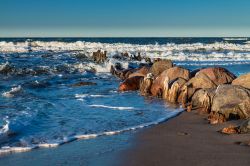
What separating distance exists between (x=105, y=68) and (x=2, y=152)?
79.2 feet

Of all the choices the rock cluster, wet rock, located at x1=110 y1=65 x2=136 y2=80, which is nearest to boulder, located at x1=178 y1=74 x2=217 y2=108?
the rock cluster

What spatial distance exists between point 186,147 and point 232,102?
3852 mm

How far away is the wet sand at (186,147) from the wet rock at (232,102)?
1.85 feet

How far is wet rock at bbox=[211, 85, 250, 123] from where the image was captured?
12.0m

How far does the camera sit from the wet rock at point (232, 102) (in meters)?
12.0

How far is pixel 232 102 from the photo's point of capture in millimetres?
12430

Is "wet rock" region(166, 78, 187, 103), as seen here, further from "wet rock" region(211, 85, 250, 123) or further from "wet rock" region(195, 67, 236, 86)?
"wet rock" region(211, 85, 250, 123)

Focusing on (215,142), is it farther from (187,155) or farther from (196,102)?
(196,102)

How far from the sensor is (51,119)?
12391 millimetres

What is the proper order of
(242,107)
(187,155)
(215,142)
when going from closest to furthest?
1. (187,155)
2. (215,142)
3. (242,107)

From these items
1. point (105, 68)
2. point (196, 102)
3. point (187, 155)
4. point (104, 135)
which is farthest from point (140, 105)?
point (105, 68)

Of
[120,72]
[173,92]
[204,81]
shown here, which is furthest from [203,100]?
[120,72]

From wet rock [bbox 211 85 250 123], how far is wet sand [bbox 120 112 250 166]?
0.56m

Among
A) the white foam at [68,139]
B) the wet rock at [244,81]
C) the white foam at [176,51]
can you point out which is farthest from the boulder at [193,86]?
the white foam at [176,51]
